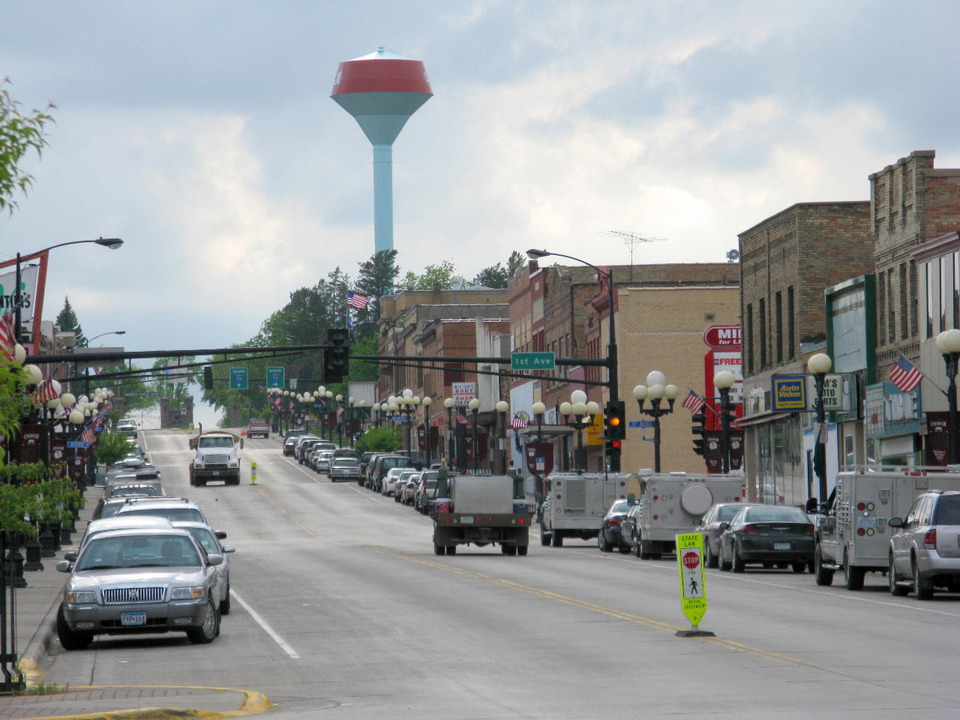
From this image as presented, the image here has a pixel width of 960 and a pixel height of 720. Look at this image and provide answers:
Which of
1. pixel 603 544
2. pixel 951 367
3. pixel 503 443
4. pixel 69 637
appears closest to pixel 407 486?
pixel 503 443

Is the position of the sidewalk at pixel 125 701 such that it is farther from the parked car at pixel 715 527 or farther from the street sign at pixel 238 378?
the street sign at pixel 238 378

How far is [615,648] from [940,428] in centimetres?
2431

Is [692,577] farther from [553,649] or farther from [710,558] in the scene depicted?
[710,558]

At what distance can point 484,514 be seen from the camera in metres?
45.4

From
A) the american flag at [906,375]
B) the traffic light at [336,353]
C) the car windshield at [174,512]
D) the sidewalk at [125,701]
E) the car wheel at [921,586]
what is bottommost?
the sidewalk at [125,701]

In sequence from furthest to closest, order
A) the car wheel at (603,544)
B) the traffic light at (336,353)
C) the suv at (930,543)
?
the car wheel at (603,544)
the traffic light at (336,353)
the suv at (930,543)

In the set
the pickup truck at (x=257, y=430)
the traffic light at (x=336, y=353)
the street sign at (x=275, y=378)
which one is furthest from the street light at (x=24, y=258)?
the pickup truck at (x=257, y=430)

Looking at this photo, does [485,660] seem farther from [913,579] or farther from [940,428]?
[940,428]

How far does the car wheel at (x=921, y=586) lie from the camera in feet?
89.4

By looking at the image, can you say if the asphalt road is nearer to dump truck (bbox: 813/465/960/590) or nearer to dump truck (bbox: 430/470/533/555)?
dump truck (bbox: 813/465/960/590)

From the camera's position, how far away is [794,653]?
62.7ft

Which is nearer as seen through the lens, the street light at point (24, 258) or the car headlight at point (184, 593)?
the car headlight at point (184, 593)

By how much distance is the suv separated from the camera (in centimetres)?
2666

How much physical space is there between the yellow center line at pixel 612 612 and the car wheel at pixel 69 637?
6930mm
